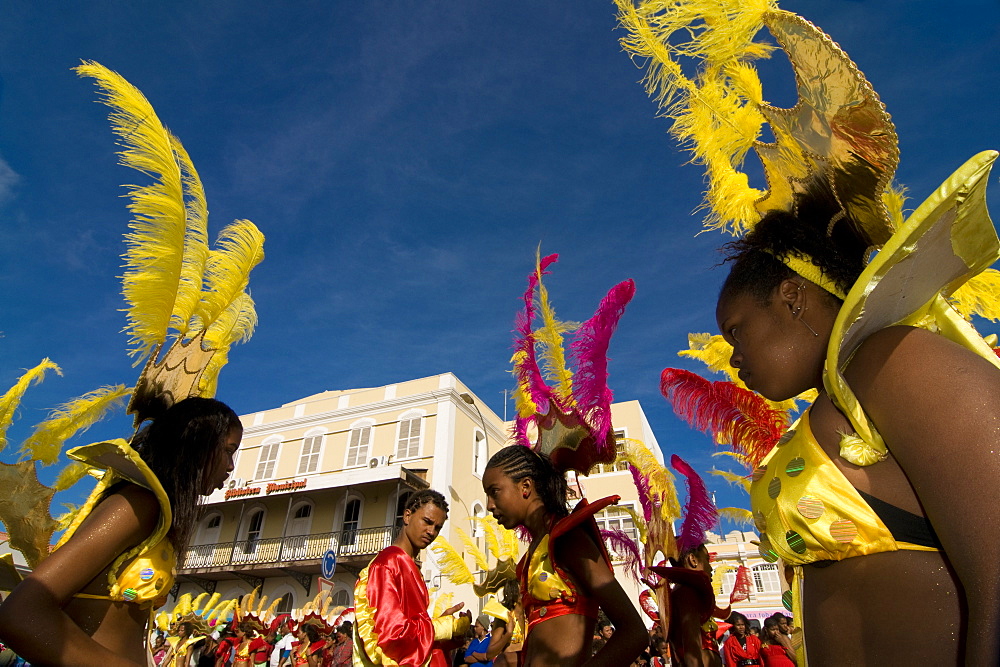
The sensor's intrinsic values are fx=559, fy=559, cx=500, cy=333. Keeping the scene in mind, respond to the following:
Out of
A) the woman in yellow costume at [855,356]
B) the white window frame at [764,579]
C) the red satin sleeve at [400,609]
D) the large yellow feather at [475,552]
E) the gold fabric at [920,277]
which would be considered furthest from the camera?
the white window frame at [764,579]

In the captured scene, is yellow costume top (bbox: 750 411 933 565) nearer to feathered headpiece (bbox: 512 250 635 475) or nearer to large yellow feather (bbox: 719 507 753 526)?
feathered headpiece (bbox: 512 250 635 475)

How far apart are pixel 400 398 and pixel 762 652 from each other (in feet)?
59.9

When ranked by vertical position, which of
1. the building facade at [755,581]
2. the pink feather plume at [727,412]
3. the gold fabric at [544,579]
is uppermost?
the building facade at [755,581]

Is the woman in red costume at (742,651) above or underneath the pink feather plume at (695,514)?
underneath

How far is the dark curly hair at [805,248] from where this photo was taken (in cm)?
152

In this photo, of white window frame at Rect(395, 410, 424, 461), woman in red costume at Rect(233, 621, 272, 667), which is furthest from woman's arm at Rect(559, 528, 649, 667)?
white window frame at Rect(395, 410, 424, 461)

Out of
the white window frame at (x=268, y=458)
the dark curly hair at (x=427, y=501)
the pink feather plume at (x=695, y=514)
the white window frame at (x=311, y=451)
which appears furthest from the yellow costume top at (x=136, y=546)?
the white window frame at (x=268, y=458)

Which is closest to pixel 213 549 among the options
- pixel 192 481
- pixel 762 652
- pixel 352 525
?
pixel 352 525

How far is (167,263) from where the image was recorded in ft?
8.20

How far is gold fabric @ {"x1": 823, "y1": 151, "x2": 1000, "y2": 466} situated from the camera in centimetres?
111

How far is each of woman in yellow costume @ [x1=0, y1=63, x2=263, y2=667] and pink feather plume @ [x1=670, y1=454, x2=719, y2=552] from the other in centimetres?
448

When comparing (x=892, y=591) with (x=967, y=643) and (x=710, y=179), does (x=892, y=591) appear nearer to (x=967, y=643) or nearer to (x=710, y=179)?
(x=967, y=643)

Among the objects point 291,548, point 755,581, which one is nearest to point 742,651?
point 291,548

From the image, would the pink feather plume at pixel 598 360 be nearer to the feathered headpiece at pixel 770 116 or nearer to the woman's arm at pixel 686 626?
the feathered headpiece at pixel 770 116
